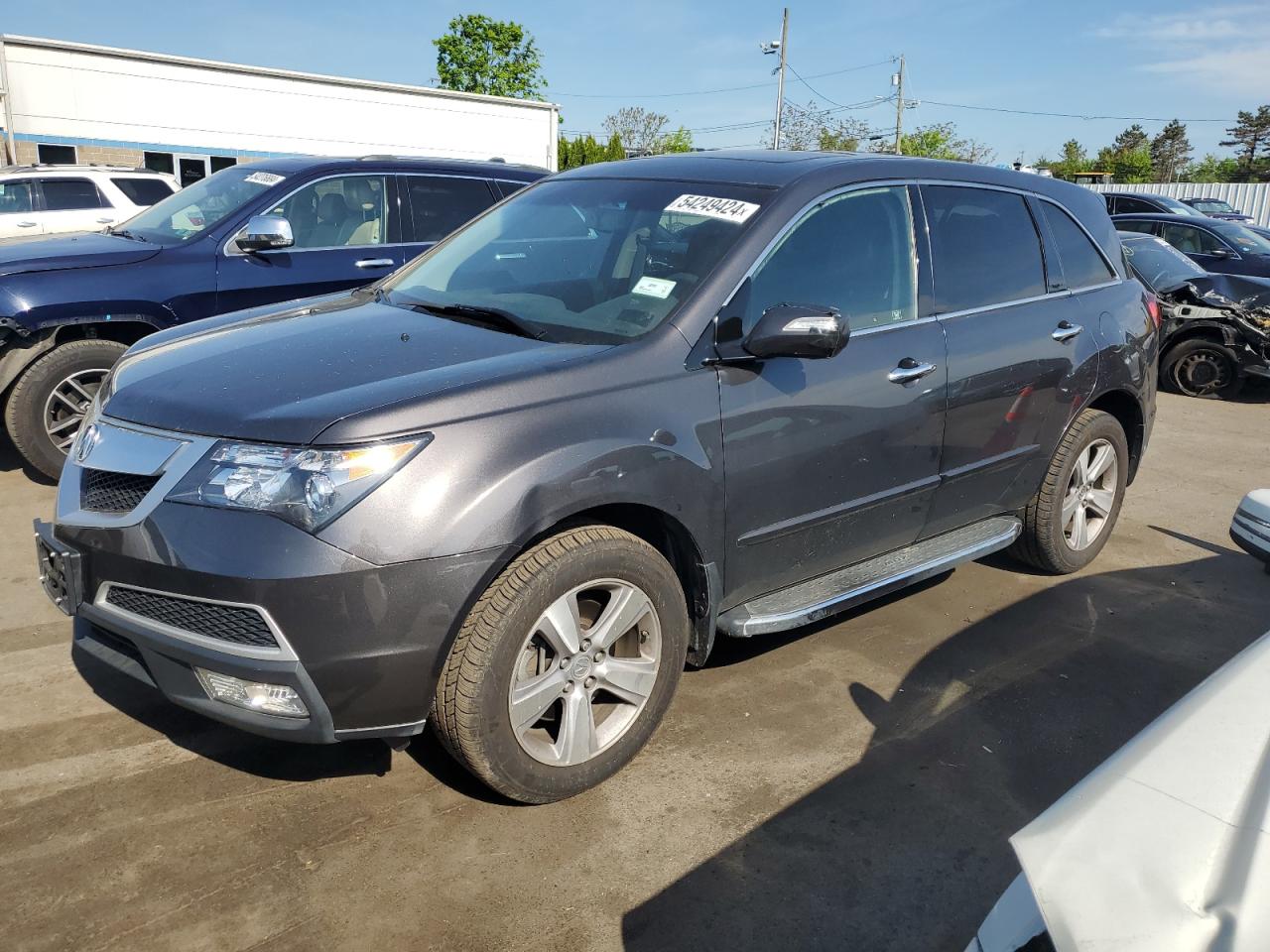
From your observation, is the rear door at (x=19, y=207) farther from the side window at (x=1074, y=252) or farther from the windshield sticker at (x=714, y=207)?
the side window at (x=1074, y=252)

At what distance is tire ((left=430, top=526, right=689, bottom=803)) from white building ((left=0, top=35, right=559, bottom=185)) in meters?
20.4

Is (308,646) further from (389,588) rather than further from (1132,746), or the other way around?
(1132,746)

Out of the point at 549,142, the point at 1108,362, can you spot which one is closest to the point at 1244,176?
the point at 549,142

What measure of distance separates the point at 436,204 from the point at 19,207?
7.93 m

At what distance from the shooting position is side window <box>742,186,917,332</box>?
339 centimetres

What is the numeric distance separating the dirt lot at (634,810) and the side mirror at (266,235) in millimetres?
2301

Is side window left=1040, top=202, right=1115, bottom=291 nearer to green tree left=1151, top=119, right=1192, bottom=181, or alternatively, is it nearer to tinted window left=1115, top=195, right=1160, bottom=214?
tinted window left=1115, top=195, right=1160, bottom=214

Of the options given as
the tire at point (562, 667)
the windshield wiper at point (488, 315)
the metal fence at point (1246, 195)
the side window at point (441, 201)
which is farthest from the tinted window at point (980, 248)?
the metal fence at point (1246, 195)

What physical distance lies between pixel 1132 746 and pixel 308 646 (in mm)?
1791

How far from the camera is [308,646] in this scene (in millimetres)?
2469

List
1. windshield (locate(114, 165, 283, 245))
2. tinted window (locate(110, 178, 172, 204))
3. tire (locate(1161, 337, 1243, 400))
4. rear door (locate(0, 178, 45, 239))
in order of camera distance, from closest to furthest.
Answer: windshield (locate(114, 165, 283, 245)) → tire (locate(1161, 337, 1243, 400)) → rear door (locate(0, 178, 45, 239)) → tinted window (locate(110, 178, 172, 204))

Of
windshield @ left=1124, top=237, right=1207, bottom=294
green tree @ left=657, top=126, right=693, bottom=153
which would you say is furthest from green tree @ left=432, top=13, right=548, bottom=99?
windshield @ left=1124, top=237, right=1207, bottom=294

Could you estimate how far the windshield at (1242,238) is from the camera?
13.5m

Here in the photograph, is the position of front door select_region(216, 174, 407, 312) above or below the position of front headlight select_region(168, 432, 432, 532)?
above
